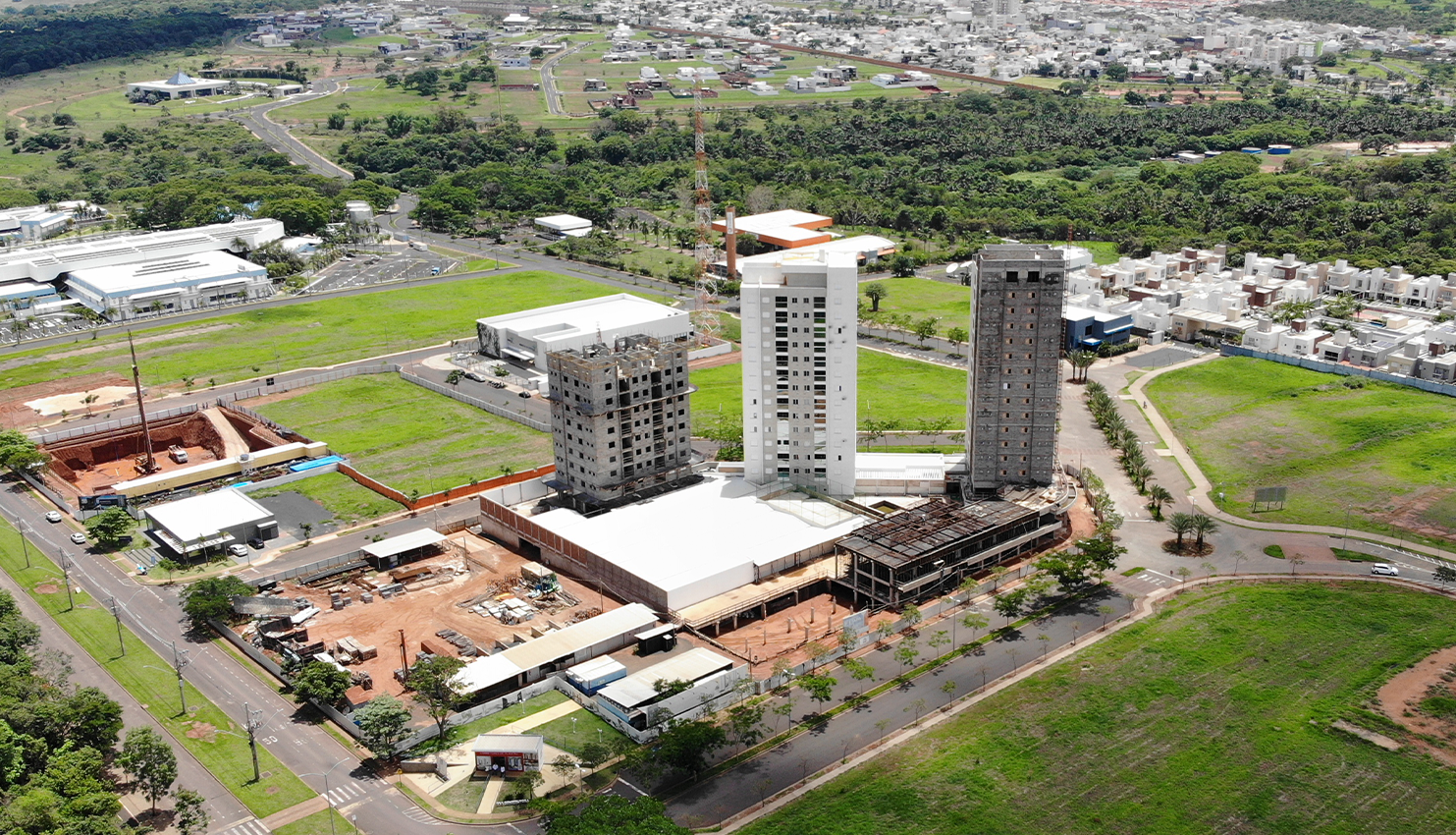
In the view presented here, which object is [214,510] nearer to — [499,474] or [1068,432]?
[499,474]

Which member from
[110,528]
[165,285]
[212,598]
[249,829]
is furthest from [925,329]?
[165,285]

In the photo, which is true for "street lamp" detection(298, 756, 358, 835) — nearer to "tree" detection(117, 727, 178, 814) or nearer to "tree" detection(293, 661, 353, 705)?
"tree" detection(293, 661, 353, 705)

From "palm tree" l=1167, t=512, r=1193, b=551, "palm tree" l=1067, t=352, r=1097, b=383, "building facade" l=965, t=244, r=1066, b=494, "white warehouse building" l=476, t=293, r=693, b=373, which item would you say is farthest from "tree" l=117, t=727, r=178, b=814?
"palm tree" l=1067, t=352, r=1097, b=383

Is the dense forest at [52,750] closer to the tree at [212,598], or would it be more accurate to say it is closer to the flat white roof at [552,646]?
the tree at [212,598]

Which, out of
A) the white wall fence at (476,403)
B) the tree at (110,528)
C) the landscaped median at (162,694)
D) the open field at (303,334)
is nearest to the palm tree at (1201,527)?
the white wall fence at (476,403)

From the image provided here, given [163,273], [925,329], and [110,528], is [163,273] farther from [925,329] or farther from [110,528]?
[925,329]
